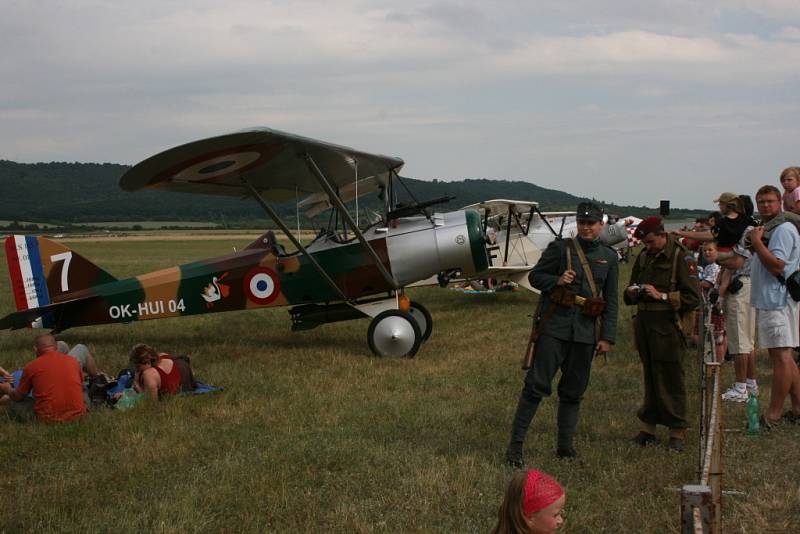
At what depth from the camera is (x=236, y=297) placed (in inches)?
412

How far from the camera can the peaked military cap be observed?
208 inches

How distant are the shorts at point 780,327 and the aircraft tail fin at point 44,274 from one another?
338 inches

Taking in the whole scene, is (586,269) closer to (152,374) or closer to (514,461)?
(514,461)

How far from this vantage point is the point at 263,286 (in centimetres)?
1043

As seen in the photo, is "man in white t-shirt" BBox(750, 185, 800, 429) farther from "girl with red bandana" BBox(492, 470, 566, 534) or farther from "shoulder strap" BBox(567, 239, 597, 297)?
"girl with red bandana" BBox(492, 470, 566, 534)

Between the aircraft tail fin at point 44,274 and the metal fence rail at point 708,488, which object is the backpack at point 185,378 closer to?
the aircraft tail fin at point 44,274

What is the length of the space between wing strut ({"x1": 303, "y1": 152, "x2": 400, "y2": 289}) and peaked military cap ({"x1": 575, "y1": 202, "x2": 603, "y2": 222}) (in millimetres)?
4425

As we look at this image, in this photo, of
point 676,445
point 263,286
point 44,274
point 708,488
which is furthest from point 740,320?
point 44,274

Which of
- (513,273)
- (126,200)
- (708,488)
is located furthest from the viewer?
(126,200)

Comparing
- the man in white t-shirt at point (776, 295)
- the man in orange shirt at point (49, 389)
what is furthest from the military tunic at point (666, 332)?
the man in orange shirt at point (49, 389)

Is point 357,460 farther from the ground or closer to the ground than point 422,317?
closer to the ground

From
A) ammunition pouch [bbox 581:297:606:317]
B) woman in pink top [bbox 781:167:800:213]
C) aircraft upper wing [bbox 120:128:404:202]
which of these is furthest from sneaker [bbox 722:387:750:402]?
aircraft upper wing [bbox 120:128:404:202]

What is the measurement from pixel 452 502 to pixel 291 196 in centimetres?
776

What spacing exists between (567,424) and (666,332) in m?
1.01
